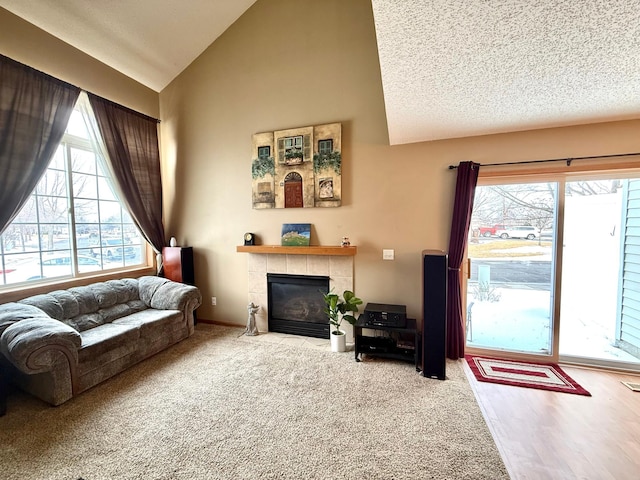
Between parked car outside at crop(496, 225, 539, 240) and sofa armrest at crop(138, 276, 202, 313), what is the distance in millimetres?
3757

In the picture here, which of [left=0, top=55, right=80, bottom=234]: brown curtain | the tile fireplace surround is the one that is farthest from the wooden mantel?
[left=0, top=55, right=80, bottom=234]: brown curtain

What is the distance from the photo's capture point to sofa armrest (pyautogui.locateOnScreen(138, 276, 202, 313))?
128 inches

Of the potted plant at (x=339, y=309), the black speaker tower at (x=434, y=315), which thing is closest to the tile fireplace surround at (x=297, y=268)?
the potted plant at (x=339, y=309)

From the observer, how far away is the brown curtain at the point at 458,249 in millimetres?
2721

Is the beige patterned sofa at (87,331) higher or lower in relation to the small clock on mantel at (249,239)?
lower

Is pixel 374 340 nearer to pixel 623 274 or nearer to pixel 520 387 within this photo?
pixel 520 387

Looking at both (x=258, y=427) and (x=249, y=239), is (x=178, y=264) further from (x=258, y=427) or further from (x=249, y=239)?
(x=258, y=427)

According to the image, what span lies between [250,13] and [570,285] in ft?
16.8

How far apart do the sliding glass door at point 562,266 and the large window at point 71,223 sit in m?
4.65

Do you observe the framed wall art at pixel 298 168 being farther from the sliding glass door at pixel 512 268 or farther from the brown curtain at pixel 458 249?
the sliding glass door at pixel 512 268

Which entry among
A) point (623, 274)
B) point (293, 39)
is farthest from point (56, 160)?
point (623, 274)

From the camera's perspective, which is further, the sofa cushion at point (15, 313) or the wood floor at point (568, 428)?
the sofa cushion at point (15, 313)

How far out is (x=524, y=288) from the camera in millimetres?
2852

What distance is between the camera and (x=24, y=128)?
2535mm
